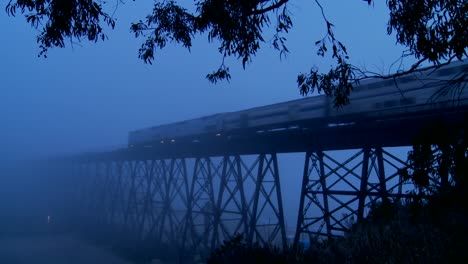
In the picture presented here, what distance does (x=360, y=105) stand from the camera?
29.8ft

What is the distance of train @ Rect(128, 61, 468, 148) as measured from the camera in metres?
7.78

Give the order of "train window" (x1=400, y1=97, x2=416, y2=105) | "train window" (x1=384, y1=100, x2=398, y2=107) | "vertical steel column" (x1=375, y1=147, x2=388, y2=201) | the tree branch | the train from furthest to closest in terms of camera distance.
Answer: "train window" (x1=384, y1=100, x2=398, y2=107)
"vertical steel column" (x1=375, y1=147, x2=388, y2=201)
"train window" (x1=400, y1=97, x2=416, y2=105)
the train
the tree branch

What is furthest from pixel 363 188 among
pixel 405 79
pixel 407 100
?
pixel 405 79

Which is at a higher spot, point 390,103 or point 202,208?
point 390,103

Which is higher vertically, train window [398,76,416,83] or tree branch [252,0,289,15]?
tree branch [252,0,289,15]

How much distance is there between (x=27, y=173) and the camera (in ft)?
166

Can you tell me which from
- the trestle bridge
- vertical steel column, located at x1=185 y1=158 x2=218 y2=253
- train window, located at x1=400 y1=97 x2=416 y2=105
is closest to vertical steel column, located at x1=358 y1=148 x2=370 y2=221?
the trestle bridge

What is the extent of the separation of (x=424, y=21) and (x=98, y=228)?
2324 centimetres

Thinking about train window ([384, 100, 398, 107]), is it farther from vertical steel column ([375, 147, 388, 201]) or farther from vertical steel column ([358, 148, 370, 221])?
vertical steel column ([358, 148, 370, 221])

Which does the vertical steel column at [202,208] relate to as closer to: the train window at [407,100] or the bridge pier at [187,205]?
the bridge pier at [187,205]

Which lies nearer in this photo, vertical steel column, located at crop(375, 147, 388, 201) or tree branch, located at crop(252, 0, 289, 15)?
tree branch, located at crop(252, 0, 289, 15)

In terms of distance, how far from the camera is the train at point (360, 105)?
306 inches

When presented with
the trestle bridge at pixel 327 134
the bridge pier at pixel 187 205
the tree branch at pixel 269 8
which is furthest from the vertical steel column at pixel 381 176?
the tree branch at pixel 269 8

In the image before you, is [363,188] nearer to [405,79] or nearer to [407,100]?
[407,100]
